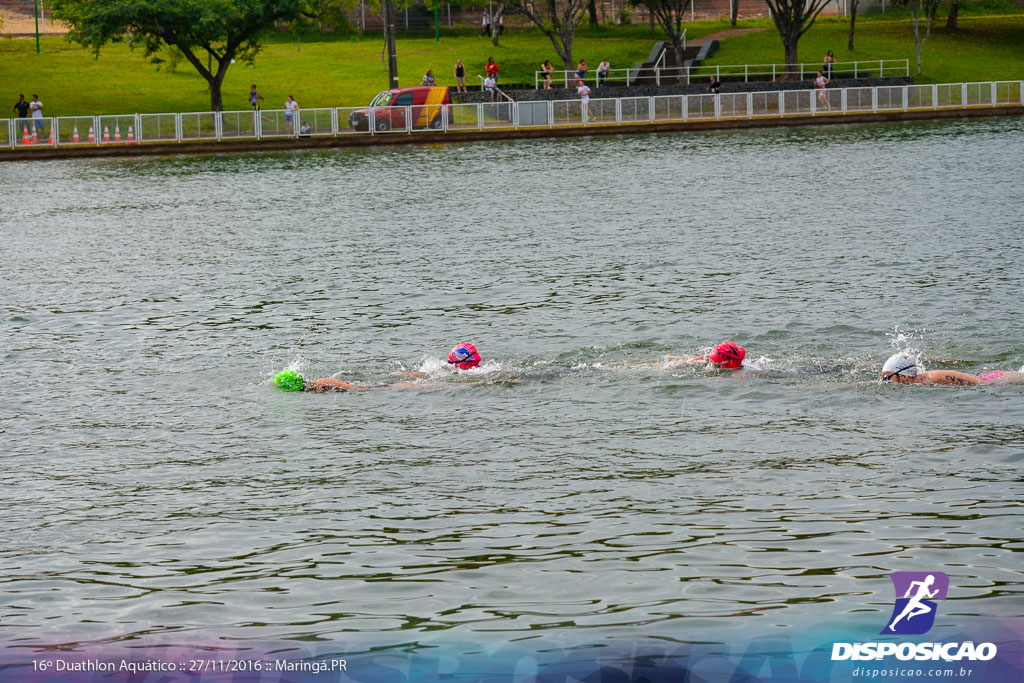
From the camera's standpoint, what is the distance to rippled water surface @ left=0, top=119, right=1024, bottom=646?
396 inches

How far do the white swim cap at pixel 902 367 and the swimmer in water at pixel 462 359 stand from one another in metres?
5.59

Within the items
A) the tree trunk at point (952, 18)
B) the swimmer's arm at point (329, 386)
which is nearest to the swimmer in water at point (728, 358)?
the swimmer's arm at point (329, 386)

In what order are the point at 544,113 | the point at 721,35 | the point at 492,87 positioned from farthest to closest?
1. the point at 721,35
2. the point at 492,87
3. the point at 544,113

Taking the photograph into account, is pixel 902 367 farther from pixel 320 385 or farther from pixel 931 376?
pixel 320 385

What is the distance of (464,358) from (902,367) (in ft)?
19.4

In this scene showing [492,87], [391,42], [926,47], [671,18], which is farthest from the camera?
[926,47]

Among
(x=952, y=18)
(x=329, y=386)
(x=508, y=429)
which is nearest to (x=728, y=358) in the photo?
(x=508, y=429)

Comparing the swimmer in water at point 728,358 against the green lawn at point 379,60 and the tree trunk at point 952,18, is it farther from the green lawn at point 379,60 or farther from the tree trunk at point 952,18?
the tree trunk at point 952,18

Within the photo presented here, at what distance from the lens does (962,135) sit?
50.1m

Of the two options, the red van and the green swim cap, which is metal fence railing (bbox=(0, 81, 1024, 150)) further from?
the green swim cap

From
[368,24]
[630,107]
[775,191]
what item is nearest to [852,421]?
[775,191]

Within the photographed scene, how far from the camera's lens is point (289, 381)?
1723 centimetres

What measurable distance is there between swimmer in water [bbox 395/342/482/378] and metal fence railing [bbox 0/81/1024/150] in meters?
39.5

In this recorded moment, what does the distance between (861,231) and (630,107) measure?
95.4 feet
